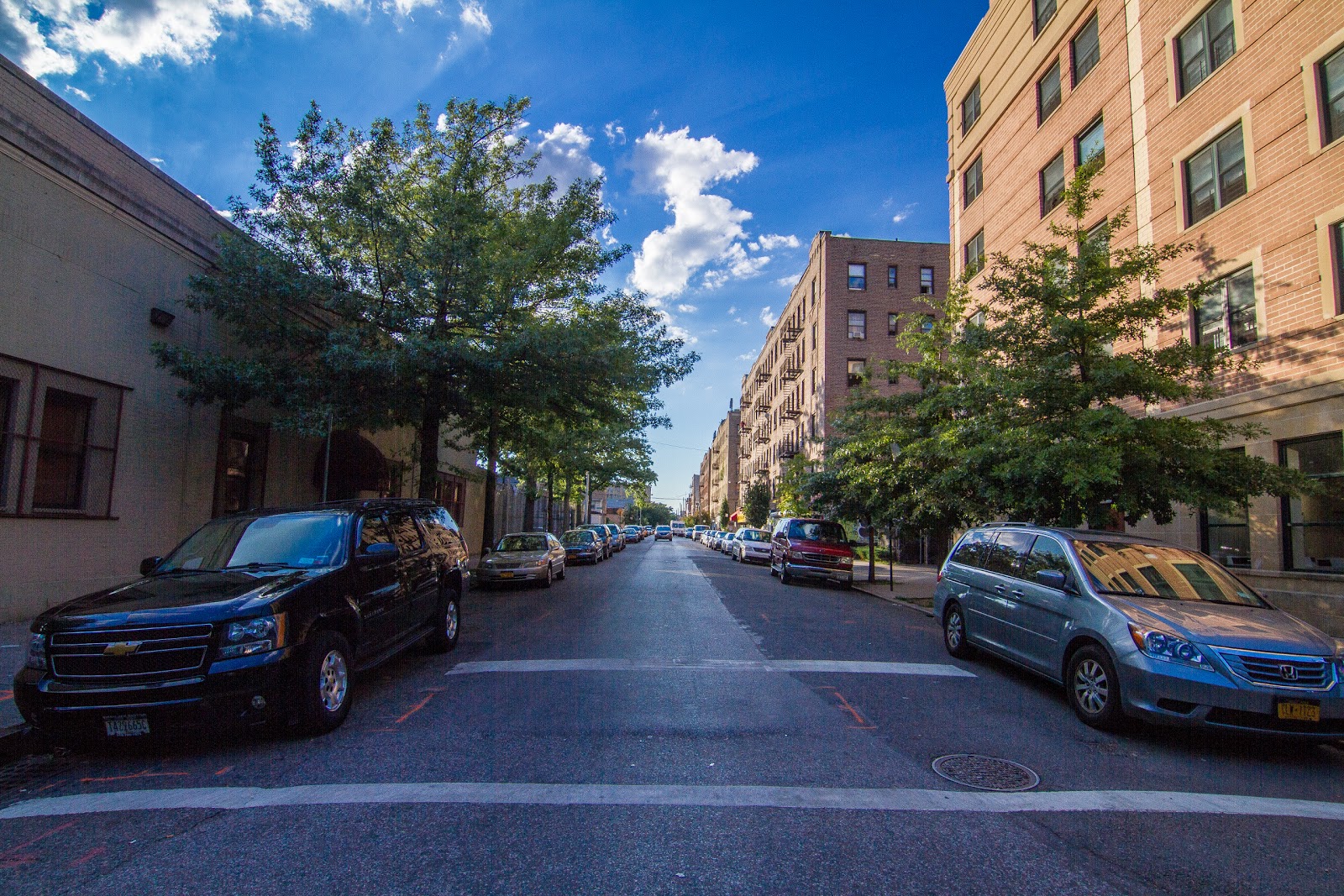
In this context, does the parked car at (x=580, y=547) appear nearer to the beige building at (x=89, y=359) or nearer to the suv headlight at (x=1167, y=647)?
the beige building at (x=89, y=359)

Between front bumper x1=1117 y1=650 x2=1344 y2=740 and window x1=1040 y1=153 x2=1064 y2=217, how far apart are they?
15.6m

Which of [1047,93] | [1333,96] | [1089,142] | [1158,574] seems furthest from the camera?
[1047,93]

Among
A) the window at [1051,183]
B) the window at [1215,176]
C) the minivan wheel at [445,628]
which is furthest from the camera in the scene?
Answer: the window at [1051,183]

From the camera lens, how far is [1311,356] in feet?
36.2

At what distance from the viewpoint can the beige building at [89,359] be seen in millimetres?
9383

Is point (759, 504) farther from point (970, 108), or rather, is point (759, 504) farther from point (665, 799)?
point (665, 799)

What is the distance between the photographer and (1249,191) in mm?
12242

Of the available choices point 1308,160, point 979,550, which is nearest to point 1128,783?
point 979,550

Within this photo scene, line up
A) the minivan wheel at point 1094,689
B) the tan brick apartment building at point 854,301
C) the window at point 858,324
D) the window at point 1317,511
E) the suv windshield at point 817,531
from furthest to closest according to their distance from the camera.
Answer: the window at point 858,324 < the tan brick apartment building at point 854,301 < the suv windshield at point 817,531 < the window at point 1317,511 < the minivan wheel at point 1094,689

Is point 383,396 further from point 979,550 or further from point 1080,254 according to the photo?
point 1080,254

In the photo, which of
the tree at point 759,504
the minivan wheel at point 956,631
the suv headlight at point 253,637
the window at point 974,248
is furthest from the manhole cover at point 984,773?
the tree at point 759,504

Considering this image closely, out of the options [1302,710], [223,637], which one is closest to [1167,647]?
[1302,710]

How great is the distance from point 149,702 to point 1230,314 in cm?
1614

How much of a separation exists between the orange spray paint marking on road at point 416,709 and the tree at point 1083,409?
771cm
